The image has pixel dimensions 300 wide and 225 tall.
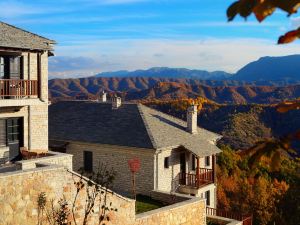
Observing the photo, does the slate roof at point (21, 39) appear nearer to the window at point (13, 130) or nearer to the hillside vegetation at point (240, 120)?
the window at point (13, 130)

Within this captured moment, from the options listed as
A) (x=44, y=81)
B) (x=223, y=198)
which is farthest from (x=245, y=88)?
(x=44, y=81)

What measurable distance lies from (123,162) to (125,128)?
2267 millimetres

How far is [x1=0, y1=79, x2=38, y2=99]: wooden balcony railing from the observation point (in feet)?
57.9

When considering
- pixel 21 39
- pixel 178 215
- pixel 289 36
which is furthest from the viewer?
pixel 178 215

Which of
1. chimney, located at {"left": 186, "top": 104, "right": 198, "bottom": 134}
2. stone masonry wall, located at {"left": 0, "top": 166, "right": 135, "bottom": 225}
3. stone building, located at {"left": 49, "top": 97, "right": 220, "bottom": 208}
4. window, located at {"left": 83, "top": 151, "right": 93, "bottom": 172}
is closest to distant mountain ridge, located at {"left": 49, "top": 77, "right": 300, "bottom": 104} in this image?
stone building, located at {"left": 49, "top": 97, "right": 220, "bottom": 208}

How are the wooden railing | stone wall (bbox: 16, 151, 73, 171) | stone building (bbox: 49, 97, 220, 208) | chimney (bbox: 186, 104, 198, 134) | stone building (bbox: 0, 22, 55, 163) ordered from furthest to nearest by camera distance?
chimney (bbox: 186, 104, 198, 134), stone building (bbox: 49, 97, 220, 208), the wooden railing, stone building (bbox: 0, 22, 55, 163), stone wall (bbox: 16, 151, 73, 171)

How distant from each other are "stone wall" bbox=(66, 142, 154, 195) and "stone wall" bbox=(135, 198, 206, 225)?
453 cm

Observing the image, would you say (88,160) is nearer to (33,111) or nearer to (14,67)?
(33,111)

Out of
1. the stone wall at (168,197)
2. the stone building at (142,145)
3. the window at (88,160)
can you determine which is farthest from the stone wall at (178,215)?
the window at (88,160)

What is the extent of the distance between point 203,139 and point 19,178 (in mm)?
16831

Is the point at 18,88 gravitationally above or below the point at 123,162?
above

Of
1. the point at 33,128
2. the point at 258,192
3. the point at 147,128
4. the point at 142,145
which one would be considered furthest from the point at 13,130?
the point at 258,192

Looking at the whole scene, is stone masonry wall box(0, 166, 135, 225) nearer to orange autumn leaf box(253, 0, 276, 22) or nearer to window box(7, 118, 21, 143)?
window box(7, 118, 21, 143)

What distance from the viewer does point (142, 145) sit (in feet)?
78.7
